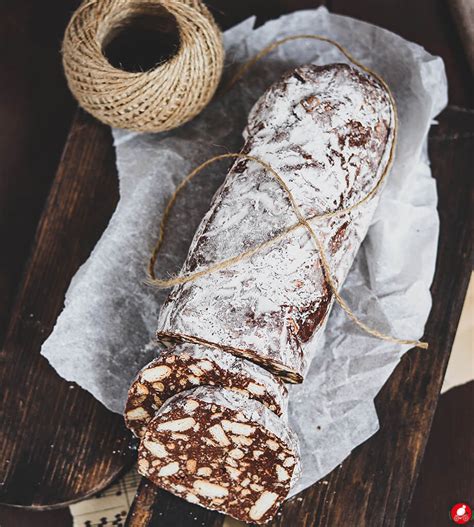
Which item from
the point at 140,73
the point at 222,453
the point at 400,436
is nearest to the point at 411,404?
the point at 400,436

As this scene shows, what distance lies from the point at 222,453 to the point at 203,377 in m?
0.16

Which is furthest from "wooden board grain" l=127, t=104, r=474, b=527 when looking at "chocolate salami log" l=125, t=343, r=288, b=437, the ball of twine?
the ball of twine

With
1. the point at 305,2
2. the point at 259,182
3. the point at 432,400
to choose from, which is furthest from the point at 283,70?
the point at 432,400

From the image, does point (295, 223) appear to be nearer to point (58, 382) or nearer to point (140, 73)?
point (140, 73)

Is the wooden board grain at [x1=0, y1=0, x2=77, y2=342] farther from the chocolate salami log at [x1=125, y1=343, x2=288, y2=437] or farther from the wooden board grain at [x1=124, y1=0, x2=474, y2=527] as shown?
the wooden board grain at [x1=124, y1=0, x2=474, y2=527]

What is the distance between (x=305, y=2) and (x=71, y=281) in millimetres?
861

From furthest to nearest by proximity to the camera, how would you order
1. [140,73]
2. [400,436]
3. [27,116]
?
[27,116] < [400,436] < [140,73]

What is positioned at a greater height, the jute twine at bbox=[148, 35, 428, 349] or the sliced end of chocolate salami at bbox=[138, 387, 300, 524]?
the jute twine at bbox=[148, 35, 428, 349]

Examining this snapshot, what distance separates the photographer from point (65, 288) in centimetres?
186

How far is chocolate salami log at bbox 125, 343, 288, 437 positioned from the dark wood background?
244mm

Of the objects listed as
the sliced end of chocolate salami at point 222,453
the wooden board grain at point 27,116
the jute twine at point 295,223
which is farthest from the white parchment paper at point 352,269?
the wooden board grain at point 27,116

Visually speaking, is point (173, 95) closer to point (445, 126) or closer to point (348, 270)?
point (348, 270)

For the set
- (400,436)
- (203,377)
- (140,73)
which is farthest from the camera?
(400,436)

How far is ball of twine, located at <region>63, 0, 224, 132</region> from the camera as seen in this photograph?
1688 millimetres
